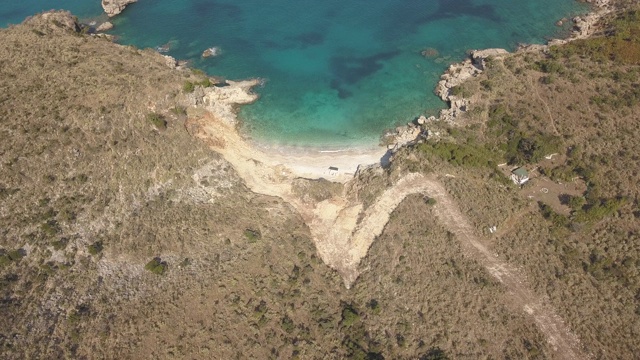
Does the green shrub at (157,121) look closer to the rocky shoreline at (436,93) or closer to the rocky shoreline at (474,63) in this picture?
the rocky shoreline at (436,93)

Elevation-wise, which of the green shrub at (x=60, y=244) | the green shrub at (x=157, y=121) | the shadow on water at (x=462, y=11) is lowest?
the green shrub at (x=60, y=244)

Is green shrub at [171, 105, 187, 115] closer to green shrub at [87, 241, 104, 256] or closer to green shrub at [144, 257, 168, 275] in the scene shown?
green shrub at [87, 241, 104, 256]

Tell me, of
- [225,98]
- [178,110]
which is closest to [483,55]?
[225,98]

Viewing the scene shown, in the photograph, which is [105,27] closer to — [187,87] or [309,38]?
[187,87]

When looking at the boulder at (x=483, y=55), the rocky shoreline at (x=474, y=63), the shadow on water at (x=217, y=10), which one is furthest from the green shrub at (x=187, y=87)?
the boulder at (x=483, y=55)

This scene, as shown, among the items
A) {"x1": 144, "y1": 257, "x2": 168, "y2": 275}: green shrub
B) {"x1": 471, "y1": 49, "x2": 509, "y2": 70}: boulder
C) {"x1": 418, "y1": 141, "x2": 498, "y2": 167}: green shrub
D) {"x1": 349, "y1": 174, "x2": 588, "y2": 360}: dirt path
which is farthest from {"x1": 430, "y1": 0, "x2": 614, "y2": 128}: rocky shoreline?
{"x1": 144, "y1": 257, "x2": 168, "y2": 275}: green shrub

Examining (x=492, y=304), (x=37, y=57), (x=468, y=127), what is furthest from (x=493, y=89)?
(x=37, y=57)

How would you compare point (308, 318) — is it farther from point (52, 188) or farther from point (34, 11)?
point (34, 11)
